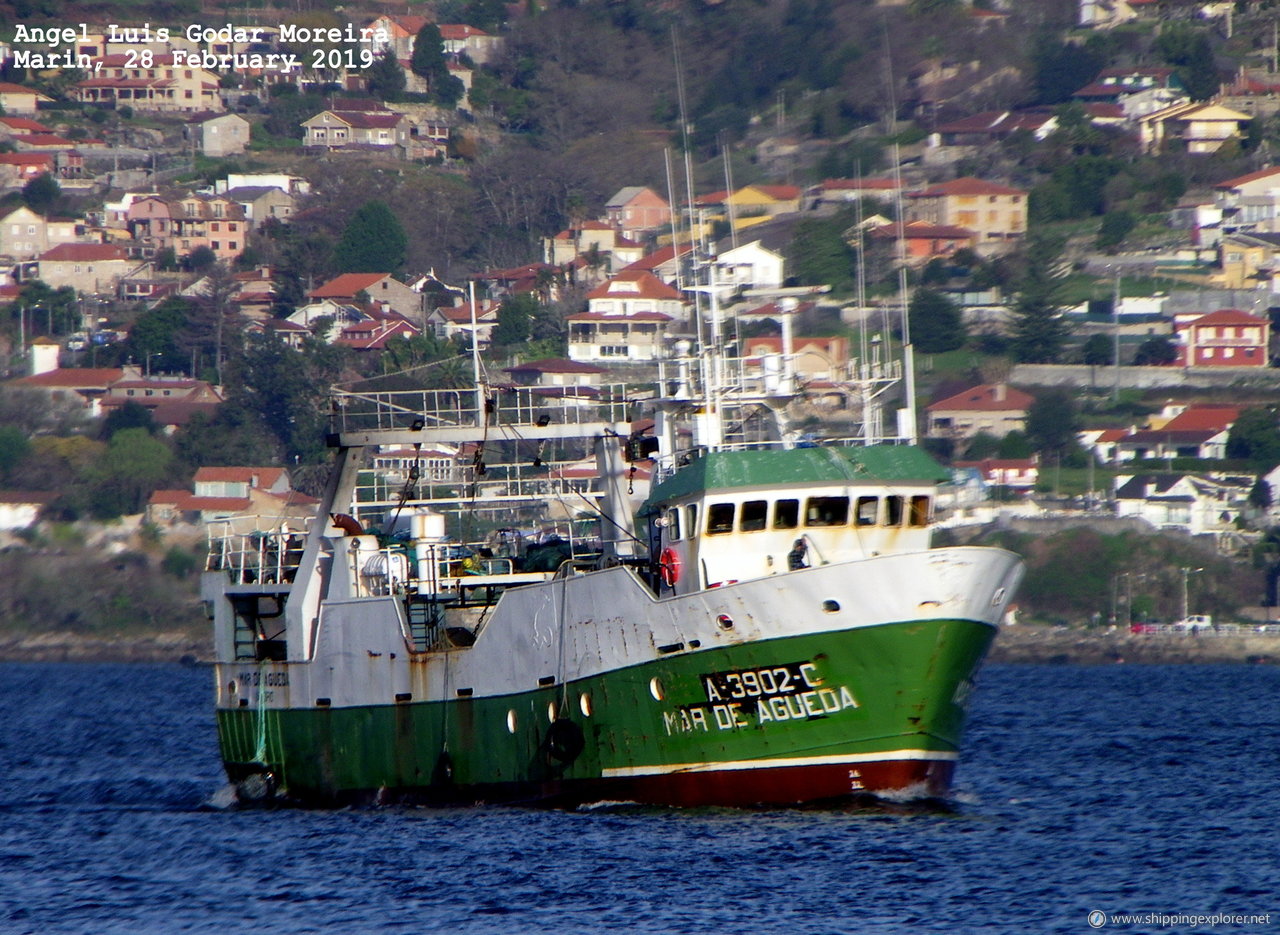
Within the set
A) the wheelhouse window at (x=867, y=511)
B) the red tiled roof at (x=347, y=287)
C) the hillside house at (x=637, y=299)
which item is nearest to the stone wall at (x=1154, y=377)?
the hillside house at (x=637, y=299)

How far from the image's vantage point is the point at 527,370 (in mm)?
156750

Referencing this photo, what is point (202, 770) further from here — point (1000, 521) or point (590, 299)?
point (590, 299)

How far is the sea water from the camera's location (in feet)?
98.2

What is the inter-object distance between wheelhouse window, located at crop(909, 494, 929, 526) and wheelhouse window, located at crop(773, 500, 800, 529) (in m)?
2.18

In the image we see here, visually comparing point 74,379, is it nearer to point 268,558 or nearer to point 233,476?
point 233,476

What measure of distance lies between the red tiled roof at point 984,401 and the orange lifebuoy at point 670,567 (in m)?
118

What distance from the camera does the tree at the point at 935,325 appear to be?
174375 millimetres

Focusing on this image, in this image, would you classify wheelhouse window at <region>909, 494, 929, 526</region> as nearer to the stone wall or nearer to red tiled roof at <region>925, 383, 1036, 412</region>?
red tiled roof at <region>925, 383, 1036, 412</region>

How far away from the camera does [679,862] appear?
32469mm

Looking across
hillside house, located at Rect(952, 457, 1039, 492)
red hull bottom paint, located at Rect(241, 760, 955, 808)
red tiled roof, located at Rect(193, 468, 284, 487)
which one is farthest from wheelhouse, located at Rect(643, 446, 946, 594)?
red tiled roof, located at Rect(193, 468, 284, 487)

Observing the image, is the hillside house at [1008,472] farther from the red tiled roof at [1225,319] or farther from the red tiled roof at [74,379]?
the red tiled roof at [74,379]

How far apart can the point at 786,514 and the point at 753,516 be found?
558 millimetres

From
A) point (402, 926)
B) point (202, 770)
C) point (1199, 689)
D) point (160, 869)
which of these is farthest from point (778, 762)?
point (1199, 689)

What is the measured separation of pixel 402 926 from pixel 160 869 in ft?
26.4
